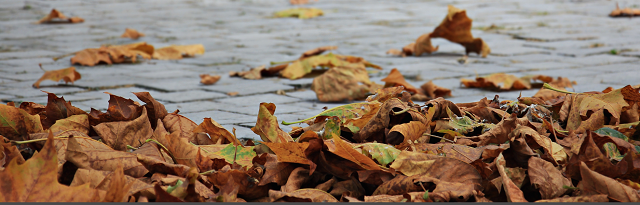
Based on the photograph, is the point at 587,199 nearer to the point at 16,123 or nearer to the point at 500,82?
the point at 16,123

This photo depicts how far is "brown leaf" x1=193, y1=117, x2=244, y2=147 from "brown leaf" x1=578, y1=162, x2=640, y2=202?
34.9 inches

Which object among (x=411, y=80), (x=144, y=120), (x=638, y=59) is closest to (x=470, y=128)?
(x=144, y=120)

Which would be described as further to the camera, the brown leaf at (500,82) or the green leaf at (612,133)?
the brown leaf at (500,82)

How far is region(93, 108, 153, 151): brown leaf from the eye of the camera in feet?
5.49

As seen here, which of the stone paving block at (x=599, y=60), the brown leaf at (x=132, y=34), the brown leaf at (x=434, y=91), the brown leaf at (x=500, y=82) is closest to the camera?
the brown leaf at (x=434, y=91)

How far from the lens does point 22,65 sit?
413cm

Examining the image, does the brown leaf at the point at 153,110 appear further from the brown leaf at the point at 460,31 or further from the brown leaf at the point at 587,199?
the brown leaf at the point at 460,31

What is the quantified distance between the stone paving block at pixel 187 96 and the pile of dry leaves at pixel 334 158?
1.27 m

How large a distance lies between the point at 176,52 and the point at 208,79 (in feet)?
3.93

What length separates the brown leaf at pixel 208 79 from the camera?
3.60 metres

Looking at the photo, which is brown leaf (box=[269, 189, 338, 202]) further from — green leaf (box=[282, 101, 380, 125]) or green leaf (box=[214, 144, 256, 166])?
green leaf (box=[282, 101, 380, 125])

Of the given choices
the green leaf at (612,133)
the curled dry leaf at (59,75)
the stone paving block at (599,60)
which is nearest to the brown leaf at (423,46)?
the stone paving block at (599,60)

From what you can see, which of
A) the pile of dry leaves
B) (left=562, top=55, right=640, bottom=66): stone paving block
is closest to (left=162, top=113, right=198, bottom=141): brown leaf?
the pile of dry leaves

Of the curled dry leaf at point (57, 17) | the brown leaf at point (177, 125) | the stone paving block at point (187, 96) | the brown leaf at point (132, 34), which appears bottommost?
the curled dry leaf at point (57, 17)
